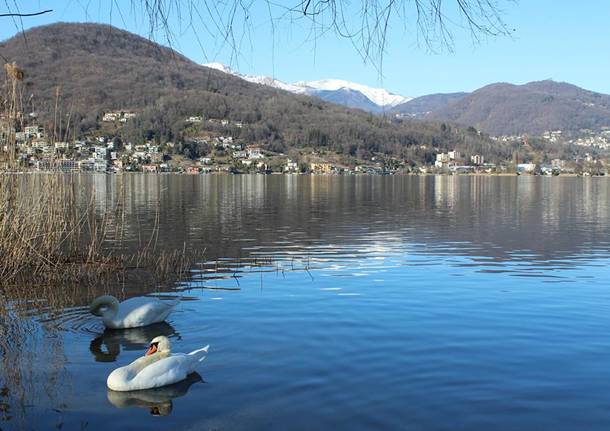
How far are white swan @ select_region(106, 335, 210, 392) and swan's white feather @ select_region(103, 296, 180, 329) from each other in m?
3.65

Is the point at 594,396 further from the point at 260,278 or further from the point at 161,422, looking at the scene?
the point at 260,278

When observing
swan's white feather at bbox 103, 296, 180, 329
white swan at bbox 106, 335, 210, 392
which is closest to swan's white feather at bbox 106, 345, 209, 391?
white swan at bbox 106, 335, 210, 392

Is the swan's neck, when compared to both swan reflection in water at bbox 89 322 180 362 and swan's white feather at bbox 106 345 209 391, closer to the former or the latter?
swan's white feather at bbox 106 345 209 391

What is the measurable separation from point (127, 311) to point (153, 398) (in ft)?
15.3

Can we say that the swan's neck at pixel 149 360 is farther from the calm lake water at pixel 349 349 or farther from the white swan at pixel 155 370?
the calm lake water at pixel 349 349

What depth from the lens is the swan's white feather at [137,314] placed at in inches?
569

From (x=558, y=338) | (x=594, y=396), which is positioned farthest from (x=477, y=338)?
(x=594, y=396)

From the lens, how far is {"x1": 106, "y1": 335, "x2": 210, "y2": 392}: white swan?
10.4 metres

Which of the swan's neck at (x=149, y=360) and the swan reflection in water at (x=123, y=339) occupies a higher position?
the swan's neck at (x=149, y=360)

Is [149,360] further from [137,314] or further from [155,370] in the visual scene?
[137,314]

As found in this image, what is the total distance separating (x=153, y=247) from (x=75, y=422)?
71.8 ft

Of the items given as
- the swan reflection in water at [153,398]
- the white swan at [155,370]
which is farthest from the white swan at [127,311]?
the swan reflection in water at [153,398]

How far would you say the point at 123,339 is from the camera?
554 inches

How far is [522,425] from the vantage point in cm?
948
